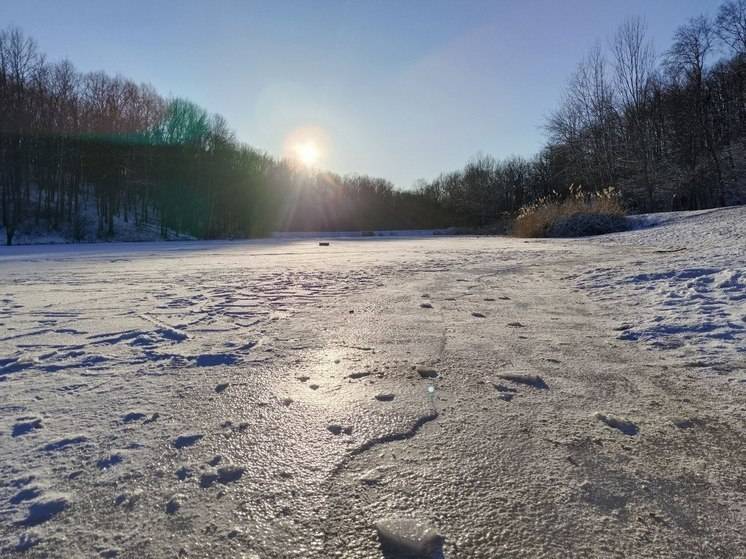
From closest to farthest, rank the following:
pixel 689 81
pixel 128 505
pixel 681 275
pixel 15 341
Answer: pixel 128 505
pixel 15 341
pixel 681 275
pixel 689 81

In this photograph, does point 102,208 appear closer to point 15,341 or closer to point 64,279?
point 64,279

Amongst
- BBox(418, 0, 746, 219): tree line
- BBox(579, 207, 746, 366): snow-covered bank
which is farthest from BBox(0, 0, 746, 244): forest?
BBox(579, 207, 746, 366): snow-covered bank

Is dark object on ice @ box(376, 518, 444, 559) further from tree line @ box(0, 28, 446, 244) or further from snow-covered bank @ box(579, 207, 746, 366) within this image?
tree line @ box(0, 28, 446, 244)

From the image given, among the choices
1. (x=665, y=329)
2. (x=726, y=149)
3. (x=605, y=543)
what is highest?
(x=726, y=149)

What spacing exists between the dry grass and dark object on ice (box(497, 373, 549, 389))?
11.7 m

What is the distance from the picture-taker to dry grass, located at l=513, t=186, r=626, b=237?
39.5 ft

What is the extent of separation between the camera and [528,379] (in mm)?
→ 1803

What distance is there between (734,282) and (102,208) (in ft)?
102

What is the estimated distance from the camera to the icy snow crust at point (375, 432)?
0.93 m

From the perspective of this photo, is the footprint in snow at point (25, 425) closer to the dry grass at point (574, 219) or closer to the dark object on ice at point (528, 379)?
the dark object on ice at point (528, 379)

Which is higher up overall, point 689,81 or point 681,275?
point 689,81

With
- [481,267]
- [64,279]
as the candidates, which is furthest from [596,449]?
[64,279]

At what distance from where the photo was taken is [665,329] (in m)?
2.46

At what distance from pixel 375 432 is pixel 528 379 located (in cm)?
85
